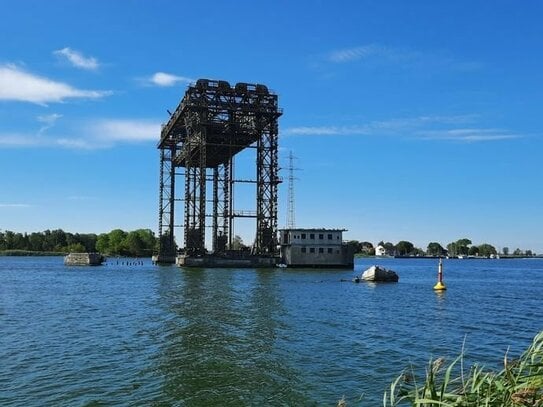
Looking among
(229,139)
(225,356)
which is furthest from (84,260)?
(225,356)

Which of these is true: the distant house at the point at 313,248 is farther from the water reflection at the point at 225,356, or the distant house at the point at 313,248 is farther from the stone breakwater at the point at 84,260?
the water reflection at the point at 225,356

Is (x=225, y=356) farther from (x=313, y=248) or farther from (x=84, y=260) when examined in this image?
(x=84, y=260)

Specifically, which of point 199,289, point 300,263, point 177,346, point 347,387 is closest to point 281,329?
point 177,346

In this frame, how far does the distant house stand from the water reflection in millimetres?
59667

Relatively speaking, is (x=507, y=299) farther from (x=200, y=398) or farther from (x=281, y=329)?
(x=200, y=398)

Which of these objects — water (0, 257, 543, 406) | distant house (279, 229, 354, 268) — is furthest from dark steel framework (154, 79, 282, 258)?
water (0, 257, 543, 406)

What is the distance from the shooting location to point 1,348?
73.2ft

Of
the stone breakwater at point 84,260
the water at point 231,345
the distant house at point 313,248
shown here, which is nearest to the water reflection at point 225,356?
the water at point 231,345

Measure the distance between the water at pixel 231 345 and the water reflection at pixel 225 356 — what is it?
53mm

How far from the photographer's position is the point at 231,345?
2325 cm

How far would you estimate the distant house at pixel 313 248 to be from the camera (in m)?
100

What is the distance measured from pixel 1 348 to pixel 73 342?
109 inches

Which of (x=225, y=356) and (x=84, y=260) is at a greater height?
(x=84, y=260)

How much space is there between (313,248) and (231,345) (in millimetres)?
77927
